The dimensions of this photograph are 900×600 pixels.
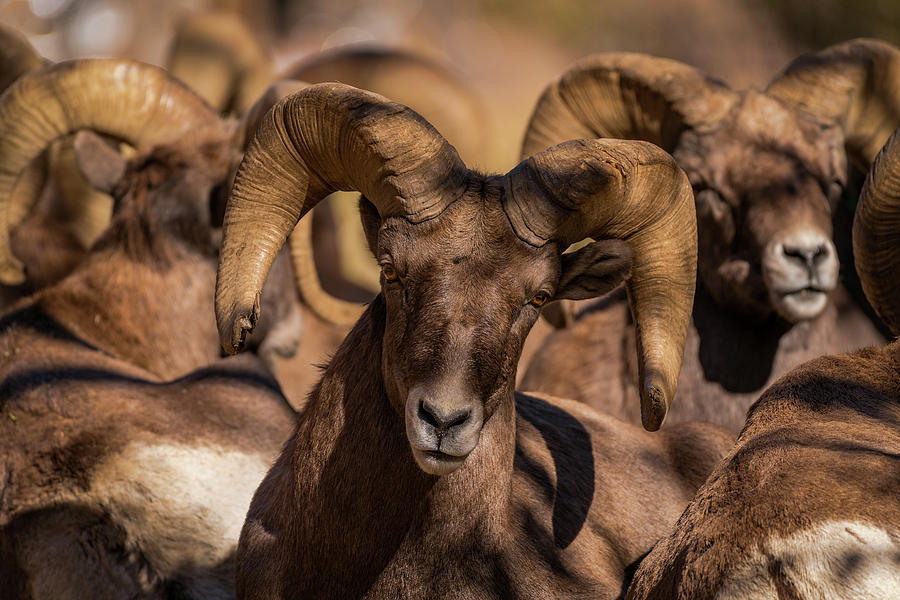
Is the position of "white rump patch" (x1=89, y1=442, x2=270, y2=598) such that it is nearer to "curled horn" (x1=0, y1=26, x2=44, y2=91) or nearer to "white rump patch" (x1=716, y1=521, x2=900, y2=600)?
"white rump patch" (x1=716, y1=521, x2=900, y2=600)

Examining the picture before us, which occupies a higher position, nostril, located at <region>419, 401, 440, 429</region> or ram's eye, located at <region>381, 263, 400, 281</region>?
ram's eye, located at <region>381, 263, 400, 281</region>

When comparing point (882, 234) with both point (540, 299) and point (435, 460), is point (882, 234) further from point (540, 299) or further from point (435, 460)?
point (435, 460)

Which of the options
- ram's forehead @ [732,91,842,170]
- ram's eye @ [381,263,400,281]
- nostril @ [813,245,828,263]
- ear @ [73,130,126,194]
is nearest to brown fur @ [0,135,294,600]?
ear @ [73,130,126,194]

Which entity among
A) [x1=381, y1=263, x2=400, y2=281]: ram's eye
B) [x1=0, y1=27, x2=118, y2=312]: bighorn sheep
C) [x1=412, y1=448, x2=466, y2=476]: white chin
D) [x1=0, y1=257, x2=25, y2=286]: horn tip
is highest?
[x1=381, y1=263, x2=400, y2=281]: ram's eye

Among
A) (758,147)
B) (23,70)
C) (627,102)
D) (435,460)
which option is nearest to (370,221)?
(435,460)

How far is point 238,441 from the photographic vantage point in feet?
21.0

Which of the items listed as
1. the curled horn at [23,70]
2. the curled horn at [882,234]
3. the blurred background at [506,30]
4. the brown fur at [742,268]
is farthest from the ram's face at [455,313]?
the blurred background at [506,30]

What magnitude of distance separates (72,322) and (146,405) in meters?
1.51

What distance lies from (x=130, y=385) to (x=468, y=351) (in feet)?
9.45

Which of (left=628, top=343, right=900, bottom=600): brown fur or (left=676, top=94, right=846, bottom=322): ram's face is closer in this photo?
(left=628, top=343, right=900, bottom=600): brown fur

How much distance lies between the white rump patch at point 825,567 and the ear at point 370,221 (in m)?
2.03

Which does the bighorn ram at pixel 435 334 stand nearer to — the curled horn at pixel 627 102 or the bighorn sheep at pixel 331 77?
the curled horn at pixel 627 102

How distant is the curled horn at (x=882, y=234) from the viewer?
5.78 meters

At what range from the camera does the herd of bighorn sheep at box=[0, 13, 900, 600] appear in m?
4.52
